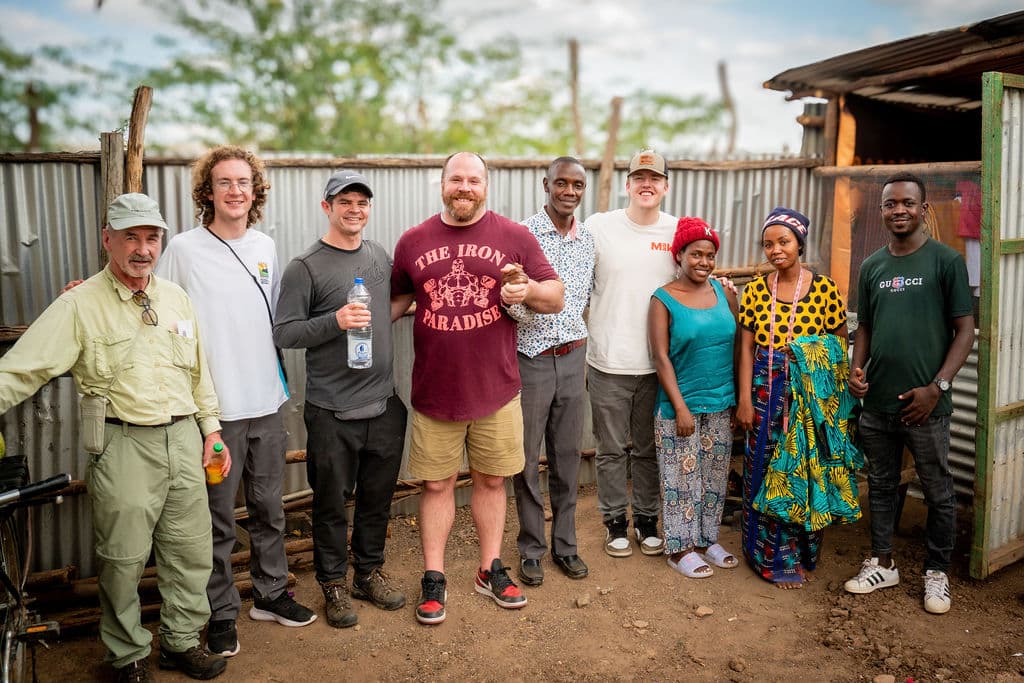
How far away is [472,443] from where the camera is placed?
164 inches

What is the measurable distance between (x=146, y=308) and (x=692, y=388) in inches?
110

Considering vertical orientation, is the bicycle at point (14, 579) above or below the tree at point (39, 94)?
below

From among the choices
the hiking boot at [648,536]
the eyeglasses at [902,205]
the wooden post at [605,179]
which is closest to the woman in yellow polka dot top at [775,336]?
the eyeglasses at [902,205]

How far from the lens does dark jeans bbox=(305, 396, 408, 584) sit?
3930 millimetres

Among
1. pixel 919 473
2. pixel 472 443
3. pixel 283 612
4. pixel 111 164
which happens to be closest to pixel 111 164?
pixel 111 164

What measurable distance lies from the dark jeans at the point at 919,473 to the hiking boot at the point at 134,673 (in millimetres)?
3753

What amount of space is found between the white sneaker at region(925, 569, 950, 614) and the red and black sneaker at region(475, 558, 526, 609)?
213cm

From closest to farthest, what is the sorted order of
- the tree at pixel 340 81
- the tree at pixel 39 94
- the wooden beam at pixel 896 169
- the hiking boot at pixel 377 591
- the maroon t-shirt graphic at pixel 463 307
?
the maroon t-shirt graphic at pixel 463 307 → the hiking boot at pixel 377 591 → the wooden beam at pixel 896 169 → the tree at pixel 39 94 → the tree at pixel 340 81

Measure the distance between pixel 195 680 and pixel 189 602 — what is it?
16.1 inches

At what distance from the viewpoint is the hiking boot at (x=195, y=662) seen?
3.66 meters

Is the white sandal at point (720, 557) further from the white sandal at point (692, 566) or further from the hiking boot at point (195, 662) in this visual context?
the hiking boot at point (195, 662)

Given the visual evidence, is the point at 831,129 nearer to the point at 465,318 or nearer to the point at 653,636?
the point at 465,318

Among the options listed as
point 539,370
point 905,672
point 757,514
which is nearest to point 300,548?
point 539,370

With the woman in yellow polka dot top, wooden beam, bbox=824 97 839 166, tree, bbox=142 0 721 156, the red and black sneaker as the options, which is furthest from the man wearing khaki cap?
tree, bbox=142 0 721 156
